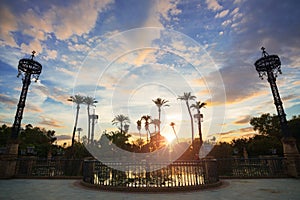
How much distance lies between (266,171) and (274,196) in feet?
25.4

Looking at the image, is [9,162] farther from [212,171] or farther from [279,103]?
[279,103]

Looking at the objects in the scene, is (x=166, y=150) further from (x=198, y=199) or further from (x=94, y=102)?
(x=198, y=199)

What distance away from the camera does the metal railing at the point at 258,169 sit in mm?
12656

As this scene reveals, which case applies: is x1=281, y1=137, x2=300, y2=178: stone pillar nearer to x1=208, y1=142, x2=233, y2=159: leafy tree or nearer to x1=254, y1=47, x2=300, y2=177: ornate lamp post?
x1=254, y1=47, x2=300, y2=177: ornate lamp post

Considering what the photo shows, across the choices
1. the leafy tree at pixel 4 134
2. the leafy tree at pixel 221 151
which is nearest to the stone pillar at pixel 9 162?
the leafy tree at pixel 221 151

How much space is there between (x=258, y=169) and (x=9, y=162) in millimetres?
17820

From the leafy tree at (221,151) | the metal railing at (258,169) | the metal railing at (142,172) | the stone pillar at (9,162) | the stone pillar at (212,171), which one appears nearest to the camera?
the metal railing at (142,172)

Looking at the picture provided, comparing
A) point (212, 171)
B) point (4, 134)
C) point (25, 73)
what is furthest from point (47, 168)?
point (4, 134)

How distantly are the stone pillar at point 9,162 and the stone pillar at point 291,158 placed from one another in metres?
18.6

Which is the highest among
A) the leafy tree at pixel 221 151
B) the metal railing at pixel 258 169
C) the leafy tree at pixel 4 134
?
the leafy tree at pixel 4 134

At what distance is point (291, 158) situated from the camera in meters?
12.3

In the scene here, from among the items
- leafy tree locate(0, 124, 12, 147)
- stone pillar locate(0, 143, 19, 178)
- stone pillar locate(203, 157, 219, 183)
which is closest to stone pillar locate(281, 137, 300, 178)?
stone pillar locate(203, 157, 219, 183)

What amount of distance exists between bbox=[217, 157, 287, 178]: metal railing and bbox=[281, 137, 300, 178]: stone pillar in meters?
0.42

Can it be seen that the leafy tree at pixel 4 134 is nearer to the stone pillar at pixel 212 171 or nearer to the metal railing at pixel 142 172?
the metal railing at pixel 142 172
